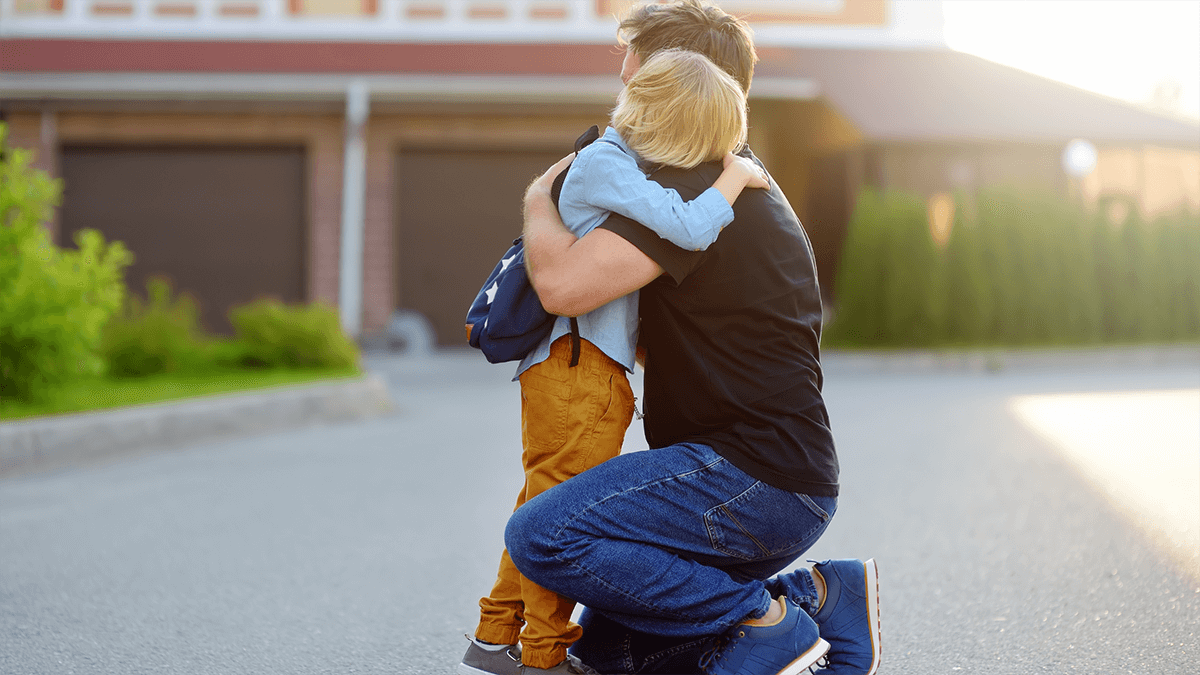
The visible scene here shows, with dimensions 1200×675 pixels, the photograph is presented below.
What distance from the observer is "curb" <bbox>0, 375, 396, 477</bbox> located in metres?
6.30

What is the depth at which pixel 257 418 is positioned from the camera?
795 cm

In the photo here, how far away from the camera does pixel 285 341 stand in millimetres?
10125

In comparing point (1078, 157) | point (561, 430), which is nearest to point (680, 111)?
point (561, 430)

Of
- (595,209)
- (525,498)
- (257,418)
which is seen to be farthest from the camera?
(257,418)

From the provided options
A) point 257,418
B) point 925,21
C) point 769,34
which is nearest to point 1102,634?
point 257,418

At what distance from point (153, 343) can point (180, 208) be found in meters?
7.12

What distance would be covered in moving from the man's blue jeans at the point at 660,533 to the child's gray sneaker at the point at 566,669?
0.18 meters

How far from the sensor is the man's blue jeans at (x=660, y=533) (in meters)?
2.33

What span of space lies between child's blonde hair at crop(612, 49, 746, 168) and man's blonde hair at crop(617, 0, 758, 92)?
79mm

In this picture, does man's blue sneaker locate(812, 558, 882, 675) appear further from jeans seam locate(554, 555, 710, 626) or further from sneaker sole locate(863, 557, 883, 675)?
jeans seam locate(554, 555, 710, 626)

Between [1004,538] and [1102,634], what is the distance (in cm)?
133

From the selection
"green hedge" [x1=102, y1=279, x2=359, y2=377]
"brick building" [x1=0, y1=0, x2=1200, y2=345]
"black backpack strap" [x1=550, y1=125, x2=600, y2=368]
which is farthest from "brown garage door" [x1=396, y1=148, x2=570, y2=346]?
"black backpack strap" [x1=550, y1=125, x2=600, y2=368]

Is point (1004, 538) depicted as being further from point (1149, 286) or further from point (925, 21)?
point (925, 21)

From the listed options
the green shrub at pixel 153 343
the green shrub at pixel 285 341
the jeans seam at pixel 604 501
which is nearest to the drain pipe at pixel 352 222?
the green shrub at pixel 285 341
